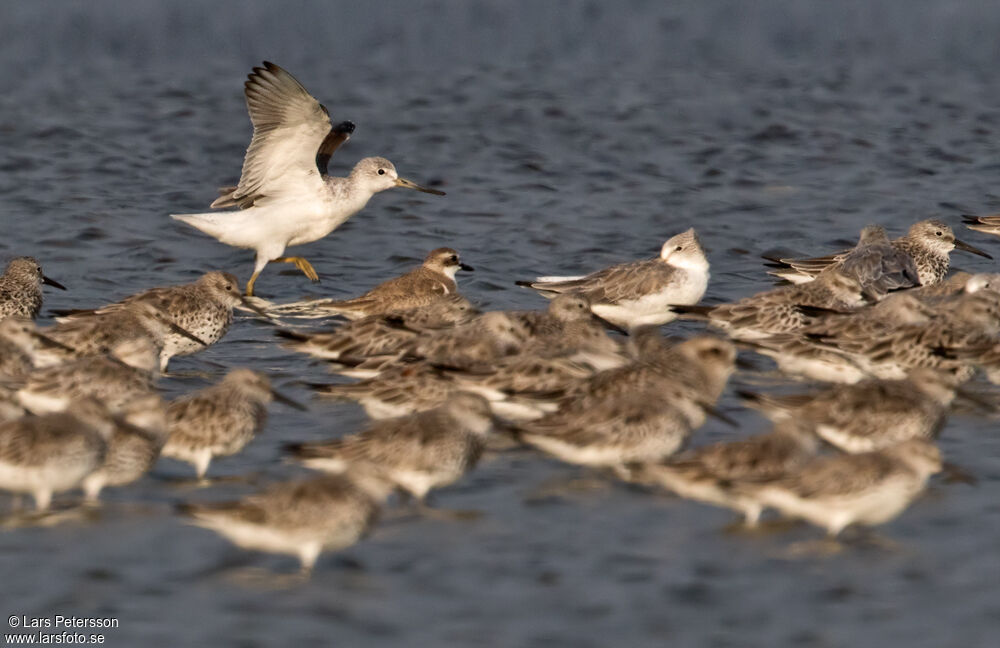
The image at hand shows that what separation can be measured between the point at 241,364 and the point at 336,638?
5814mm

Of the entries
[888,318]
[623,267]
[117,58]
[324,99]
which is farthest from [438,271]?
[117,58]

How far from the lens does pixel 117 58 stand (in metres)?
29.0

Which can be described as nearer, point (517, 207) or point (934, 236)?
point (934, 236)

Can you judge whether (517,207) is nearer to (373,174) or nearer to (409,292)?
(373,174)

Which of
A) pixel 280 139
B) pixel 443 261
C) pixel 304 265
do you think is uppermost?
pixel 280 139

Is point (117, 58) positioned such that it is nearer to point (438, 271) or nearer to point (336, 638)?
point (438, 271)

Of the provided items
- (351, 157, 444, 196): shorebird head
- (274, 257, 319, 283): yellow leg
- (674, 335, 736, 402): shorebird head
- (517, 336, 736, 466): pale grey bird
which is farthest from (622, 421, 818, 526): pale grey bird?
(351, 157, 444, 196): shorebird head

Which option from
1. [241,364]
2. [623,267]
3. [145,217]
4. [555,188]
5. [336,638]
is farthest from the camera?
[555,188]

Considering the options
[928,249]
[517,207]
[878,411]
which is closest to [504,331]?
[878,411]

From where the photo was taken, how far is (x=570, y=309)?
1300 cm

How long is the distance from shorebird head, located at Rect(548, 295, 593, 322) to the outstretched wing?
4.36m

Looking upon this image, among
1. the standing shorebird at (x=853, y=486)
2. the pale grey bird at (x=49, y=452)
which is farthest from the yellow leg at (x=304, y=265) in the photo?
the standing shorebird at (x=853, y=486)

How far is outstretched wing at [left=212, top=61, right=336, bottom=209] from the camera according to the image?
16266 mm

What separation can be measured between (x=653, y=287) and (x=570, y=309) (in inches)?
68.9
